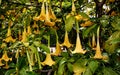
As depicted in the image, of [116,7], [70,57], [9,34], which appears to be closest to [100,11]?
[116,7]

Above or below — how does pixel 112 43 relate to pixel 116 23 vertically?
below

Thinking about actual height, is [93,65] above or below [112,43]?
below

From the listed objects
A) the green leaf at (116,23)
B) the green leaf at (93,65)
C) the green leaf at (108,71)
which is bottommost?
the green leaf at (108,71)

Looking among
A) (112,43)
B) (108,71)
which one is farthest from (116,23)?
(108,71)

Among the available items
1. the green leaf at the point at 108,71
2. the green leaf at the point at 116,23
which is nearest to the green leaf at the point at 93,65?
the green leaf at the point at 108,71

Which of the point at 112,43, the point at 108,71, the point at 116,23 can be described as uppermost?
the point at 116,23

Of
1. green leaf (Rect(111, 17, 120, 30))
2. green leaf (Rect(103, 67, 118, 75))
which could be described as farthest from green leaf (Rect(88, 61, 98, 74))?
green leaf (Rect(111, 17, 120, 30))

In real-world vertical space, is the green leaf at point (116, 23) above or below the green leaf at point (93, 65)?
above

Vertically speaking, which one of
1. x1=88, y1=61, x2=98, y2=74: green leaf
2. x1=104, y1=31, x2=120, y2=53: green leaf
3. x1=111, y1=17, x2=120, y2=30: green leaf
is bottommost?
x1=88, y1=61, x2=98, y2=74: green leaf

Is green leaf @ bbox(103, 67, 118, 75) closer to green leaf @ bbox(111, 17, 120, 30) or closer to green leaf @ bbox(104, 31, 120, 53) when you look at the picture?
green leaf @ bbox(104, 31, 120, 53)

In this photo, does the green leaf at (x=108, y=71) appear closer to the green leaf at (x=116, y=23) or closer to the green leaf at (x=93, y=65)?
the green leaf at (x=93, y=65)

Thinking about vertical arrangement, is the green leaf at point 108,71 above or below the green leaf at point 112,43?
below

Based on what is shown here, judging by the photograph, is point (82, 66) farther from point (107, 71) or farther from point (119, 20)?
point (119, 20)

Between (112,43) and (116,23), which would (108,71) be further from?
(116,23)
